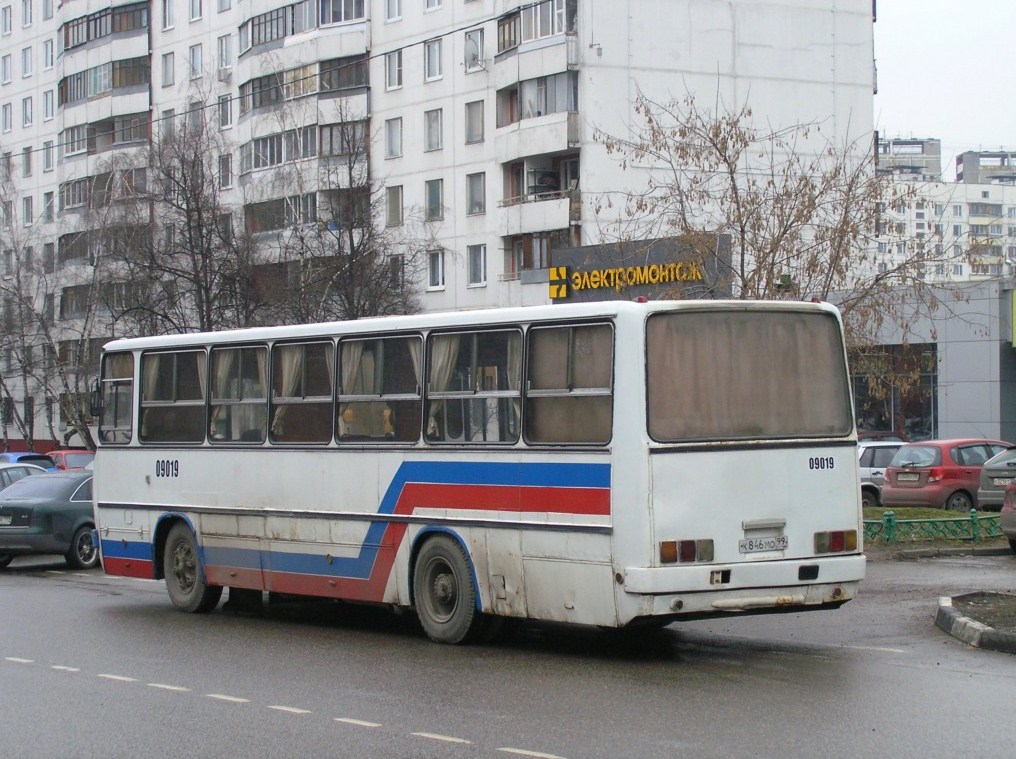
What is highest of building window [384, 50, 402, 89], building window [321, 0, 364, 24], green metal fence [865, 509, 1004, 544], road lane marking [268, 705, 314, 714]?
building window [321, 0, 364, 24]

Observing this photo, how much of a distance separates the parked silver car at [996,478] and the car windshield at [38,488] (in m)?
14.9

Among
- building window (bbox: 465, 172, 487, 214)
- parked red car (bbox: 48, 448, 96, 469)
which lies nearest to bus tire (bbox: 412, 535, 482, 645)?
parked red car (bbox: 48, 448, 96, 469)

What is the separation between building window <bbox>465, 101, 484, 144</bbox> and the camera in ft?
181

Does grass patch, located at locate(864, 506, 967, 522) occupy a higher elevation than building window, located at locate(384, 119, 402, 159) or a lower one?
lower

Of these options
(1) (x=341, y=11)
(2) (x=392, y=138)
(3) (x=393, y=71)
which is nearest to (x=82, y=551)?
(2) (x=392, y=138)

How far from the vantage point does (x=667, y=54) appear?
52.5 meters

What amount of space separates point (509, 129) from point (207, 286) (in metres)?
14.4

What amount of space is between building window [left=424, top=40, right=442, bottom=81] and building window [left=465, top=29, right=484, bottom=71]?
6.97ft

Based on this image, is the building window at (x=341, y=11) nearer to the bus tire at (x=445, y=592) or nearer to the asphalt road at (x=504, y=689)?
the asphalt road at (x=504, y=689)

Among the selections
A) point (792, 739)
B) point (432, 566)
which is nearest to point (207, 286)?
point (432, 566)

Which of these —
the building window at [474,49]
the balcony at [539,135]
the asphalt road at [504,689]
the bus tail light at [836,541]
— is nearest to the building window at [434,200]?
the balcony at [539,135]

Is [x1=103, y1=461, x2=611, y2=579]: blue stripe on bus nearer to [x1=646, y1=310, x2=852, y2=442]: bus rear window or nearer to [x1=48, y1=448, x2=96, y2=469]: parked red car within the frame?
[x1=646, y1=310, x2=852, y2=442]: bus rear window

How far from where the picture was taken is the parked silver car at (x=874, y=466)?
99.7ft

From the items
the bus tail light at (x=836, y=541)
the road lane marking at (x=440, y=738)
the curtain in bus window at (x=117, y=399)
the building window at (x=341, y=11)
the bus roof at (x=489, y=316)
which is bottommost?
the road lane marking at (x=440, y=738)
